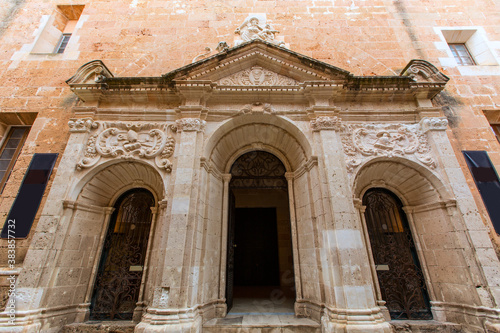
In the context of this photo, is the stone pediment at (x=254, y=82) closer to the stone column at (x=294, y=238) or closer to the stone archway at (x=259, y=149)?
the stone archway at (x=259, y=149)

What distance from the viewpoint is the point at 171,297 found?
3.75 metres

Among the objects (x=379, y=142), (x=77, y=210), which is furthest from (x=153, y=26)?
(x=379, y=142)

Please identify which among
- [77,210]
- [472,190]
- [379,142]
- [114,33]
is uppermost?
[114,33]

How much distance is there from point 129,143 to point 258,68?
3.65 meters

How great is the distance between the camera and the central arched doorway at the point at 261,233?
6.00 meters

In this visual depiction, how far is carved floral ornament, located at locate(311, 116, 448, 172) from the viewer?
4.99 m

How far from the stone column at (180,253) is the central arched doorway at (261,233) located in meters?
1.55

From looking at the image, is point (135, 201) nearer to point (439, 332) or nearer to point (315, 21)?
point (439, 332)

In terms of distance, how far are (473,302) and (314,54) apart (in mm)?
6970

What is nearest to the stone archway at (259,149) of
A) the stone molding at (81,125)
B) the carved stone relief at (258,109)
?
the carved stone relief at (258,109)

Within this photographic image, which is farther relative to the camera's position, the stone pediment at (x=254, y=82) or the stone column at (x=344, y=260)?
the stone pediment at (x=254, y=82)

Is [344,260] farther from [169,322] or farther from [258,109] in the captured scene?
[258,109]

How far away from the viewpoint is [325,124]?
503 centimetres

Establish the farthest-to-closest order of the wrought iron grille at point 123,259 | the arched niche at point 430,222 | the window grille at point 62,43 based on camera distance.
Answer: the window grille at point 62,43, the wrought iron grille at point 123,259, the arched niche at point 430,222
